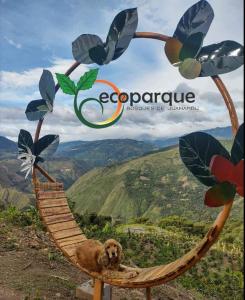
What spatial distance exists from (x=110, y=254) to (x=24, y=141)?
6.09 ft

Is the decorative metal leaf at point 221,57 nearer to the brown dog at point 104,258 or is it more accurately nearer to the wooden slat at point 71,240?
the brown dog at point 104,258

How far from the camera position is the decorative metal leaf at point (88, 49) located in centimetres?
431

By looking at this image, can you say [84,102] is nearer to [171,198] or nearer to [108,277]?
[108,277]

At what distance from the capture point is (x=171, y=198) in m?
40.0

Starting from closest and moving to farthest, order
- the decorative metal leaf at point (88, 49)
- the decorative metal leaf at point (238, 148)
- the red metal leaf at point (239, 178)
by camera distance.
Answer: the red metal leaf at point (239, 178) → the decorative metal leaf at point (238, 148) → the decorative metal leaf at point (88, 49)

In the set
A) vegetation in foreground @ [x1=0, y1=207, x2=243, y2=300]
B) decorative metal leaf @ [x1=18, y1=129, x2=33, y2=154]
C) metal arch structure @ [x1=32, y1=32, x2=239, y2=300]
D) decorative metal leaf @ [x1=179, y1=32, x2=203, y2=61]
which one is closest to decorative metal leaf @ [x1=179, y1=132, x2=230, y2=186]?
metal arch structure @ [x1=32, y1=32, x2=239, y2=300]

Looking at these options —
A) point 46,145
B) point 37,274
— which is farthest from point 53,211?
point 37,274

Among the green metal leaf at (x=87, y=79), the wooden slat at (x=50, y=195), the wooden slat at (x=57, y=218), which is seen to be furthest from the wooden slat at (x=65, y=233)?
the green metal leaf at (x=87, y=79)

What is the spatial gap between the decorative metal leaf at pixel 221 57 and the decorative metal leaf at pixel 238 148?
705mm

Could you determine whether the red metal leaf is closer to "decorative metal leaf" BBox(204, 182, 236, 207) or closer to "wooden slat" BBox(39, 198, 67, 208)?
"decorative metal leaf" BBox(204, 182, 236, 207)

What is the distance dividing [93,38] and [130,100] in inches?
31.1

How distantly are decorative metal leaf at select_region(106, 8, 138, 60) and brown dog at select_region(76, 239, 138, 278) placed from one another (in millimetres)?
1917

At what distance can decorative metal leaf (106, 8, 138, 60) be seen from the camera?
4027 millimetres

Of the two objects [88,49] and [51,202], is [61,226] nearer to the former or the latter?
[51,202]
